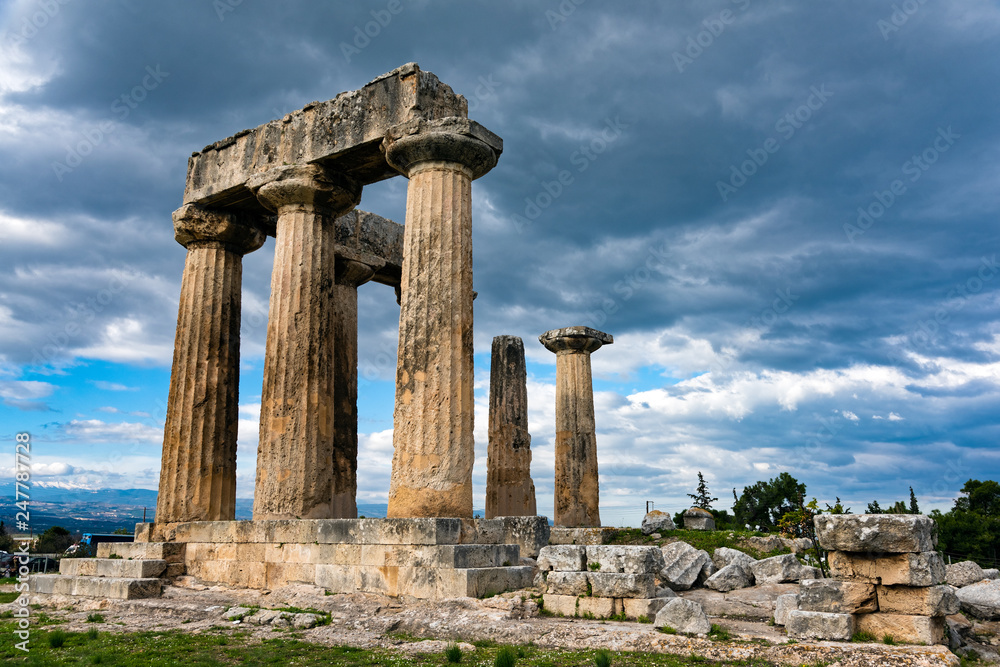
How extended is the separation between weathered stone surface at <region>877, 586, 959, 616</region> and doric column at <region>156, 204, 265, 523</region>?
12512mm

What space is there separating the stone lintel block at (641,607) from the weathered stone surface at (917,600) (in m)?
2.64

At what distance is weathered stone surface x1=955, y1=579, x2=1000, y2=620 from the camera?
10656 mm

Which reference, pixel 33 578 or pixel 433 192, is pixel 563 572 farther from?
pixel 33 578

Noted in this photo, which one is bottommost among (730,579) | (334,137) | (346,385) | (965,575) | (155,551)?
(730,579)

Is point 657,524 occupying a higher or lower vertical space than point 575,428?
lower

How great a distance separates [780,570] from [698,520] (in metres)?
12.6

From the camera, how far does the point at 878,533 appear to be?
27.4 ft

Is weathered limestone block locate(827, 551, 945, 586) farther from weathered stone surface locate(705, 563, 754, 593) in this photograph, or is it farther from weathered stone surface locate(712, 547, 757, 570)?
weathered stone surface locate(712, 547, 757, 570)

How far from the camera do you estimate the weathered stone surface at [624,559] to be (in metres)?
9.82

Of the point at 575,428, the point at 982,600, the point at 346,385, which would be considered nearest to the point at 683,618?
the point at 982,600

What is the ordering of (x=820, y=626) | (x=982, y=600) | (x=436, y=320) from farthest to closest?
(x=436, y=320) → (x=982, y=600) → (x=820, y=626)

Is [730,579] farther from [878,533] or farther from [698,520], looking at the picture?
[698,520]

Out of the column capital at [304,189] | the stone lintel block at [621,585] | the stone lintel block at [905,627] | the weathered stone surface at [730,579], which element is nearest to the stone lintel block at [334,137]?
the column capital at [304,189]

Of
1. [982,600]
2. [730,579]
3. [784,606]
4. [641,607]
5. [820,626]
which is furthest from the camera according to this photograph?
[730,579]
